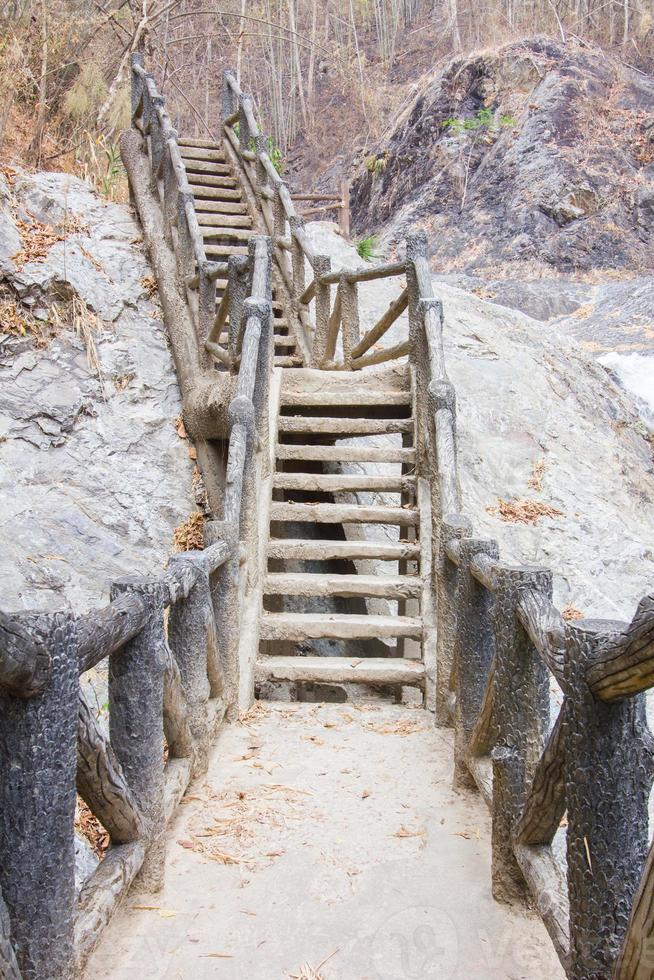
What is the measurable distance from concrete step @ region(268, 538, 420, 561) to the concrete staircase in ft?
9.71

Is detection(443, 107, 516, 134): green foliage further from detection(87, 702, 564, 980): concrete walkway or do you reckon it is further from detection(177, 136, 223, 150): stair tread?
detection(87, 702, 564, 980): concrete walkway

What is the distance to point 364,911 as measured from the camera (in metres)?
2.77

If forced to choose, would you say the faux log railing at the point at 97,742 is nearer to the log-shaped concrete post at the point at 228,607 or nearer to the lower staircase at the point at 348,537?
the log-shaped concrete post at the point at 228,607

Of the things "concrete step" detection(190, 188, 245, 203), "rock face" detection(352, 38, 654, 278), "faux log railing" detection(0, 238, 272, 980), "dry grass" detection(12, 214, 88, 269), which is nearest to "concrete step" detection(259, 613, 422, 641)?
"faux log railing" detection(0, 238, 272, 980)

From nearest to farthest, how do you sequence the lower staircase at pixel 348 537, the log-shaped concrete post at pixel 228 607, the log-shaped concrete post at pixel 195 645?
the log-shaped concrete post at pixel 195 645 < the log-shaped concrete post at pixel 228 607 < the lower staircase at pixel 348 537

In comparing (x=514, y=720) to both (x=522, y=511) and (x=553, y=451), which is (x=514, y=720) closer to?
(x=522, y=511)

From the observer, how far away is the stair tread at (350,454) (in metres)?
6.14

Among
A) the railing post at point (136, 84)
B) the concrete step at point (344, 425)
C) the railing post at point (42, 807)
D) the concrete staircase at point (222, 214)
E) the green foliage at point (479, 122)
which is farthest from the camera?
the green foliage at point (479, 122)

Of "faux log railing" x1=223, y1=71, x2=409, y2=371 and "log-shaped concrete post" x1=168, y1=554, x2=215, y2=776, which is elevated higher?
"faux log railing" x1=223, y1=71, x2=409, y2=371

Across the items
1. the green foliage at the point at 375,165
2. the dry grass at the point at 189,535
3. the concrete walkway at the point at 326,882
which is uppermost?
the green foliage at the point at 375,165

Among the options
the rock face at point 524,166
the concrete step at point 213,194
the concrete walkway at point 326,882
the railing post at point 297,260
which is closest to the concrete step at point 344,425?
the railing post at point 297,260

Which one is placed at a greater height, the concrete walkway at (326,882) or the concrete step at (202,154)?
the concrete step at (202,154)

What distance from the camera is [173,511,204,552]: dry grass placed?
23.5 ft

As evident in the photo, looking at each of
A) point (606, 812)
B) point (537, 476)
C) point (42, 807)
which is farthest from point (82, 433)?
point (606, 812)
